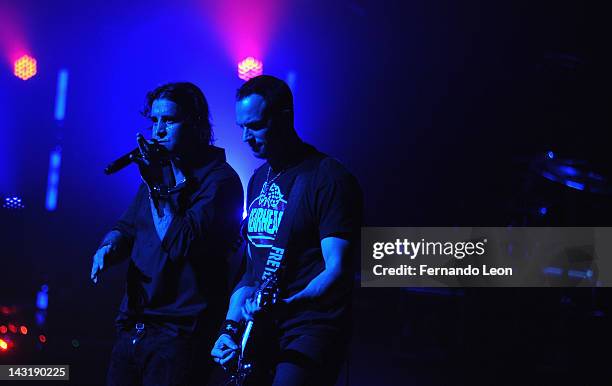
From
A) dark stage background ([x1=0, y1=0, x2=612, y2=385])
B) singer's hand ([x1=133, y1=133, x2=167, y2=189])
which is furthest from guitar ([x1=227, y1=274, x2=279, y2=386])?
dark stage background ([x1=0, y1=0, x2=612, y2=385])

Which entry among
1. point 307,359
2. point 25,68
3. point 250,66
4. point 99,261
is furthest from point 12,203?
point 307,359

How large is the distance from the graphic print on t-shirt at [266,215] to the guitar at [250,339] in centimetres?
20

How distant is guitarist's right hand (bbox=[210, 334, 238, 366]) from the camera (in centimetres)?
202

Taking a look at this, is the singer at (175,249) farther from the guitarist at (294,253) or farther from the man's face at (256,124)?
the man's face at (256,124)

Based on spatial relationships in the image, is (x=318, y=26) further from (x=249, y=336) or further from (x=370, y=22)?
(x=249, y=336)

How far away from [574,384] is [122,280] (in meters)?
3.80

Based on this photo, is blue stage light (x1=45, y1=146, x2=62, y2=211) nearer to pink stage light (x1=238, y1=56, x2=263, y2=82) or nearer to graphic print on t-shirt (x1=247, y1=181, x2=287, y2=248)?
pink stage light (x1=238, y1=56, x2=263, y2=82)

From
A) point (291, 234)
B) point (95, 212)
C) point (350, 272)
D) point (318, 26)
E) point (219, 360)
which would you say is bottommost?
point (219, 360)

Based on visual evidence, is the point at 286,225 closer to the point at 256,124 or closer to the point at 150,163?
the point at 256,124

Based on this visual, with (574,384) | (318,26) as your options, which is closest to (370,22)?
(318,26)

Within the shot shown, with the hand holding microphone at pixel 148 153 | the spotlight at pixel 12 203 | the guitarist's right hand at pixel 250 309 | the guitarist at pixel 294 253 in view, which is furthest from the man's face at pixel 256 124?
the spotlight at pixel 12 203

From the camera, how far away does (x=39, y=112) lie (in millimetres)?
5629

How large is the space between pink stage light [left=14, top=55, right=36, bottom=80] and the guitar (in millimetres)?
4611

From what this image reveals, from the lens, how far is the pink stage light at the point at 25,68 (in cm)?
558
